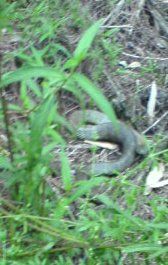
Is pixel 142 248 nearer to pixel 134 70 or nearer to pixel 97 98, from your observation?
pixel 97 98

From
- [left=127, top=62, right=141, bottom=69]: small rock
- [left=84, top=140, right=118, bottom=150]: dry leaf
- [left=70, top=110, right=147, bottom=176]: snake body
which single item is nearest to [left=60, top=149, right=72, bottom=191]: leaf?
[left=70, top=110, right=147, bottom=176]: snake body

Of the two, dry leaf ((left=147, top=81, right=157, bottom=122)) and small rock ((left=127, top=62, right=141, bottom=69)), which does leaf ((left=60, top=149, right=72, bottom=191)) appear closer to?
dry leaf ((left=147, top=81, right=157, bottom=122))

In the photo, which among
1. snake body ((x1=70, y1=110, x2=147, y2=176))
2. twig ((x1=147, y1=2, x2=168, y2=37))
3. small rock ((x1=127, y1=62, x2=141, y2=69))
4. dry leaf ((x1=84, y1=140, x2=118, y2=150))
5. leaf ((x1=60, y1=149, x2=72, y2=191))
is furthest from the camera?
twig ((x1=147, y1=2, x2=168, y2=37))

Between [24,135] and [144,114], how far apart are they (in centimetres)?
152

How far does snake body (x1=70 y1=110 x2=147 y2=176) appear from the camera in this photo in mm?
4341

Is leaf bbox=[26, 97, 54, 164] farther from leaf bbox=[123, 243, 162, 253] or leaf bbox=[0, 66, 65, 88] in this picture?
leaf bbox=[123, 243, 162, 253]

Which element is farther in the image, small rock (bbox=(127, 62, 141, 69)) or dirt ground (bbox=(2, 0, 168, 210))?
small rock (bbox=(127, 62, 141, 69))

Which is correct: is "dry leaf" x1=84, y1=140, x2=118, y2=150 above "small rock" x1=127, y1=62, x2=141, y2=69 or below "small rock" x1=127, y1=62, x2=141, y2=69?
below

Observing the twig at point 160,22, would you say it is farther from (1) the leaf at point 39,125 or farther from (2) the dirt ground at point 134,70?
(1) the leaf at point 39,125

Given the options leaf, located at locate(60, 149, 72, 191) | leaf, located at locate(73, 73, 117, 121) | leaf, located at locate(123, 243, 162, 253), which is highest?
leaf, located at locate(73, 73, 117, 121)

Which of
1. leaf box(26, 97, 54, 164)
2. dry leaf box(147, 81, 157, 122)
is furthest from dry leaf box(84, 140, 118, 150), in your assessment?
leaf box(26, 97, 54, 164)

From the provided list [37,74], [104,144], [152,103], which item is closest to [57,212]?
[37,74]

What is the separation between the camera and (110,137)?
15.3 ft

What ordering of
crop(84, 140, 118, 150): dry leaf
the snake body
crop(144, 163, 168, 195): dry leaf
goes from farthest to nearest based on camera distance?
crop(84, 140, 118, 150): dry leaf, the snake body, crop(144, 163, 168, 195): dry leaf
